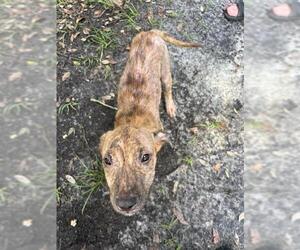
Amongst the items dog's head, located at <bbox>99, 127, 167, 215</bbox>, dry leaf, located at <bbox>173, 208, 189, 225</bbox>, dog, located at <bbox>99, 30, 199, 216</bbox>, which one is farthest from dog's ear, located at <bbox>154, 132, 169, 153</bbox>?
dry leaf, located at <bbox>173, 208, 189, 225</bbox>

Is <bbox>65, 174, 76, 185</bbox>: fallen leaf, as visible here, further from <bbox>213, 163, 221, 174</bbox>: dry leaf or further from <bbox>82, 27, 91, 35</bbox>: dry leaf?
<bbox>82, 27, 91, 35</bbox>: dry leaf

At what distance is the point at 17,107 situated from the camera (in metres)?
4.04

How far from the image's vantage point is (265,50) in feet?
12.7

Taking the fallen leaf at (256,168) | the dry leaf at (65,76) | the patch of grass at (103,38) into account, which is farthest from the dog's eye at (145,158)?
the patch of grass at (103,38)

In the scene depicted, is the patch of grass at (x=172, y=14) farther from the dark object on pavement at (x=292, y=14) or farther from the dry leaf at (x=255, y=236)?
the dry leaf at (x=255, y=236)

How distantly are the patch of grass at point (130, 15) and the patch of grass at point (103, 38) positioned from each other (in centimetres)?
22

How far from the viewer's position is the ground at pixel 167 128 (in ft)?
15.0

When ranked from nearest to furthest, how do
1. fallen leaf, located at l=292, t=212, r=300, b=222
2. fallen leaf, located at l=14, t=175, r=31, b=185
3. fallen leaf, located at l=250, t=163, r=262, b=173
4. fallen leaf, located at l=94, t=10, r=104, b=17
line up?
1. fallen leaf, located at l=292, t=212, r=300, b=222
2. fallen leaf, located at l=250, t=163, r=262, b=173
3. fallen leaf, located at l=14, t=175, r=31, b=185
4. fallen leaf, located at l=94, t=10, r=104, b=17

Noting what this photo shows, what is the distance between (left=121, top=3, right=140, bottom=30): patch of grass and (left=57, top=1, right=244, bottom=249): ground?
0.01 m

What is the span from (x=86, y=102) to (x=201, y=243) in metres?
1.79

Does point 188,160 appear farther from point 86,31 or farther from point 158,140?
point 86,31

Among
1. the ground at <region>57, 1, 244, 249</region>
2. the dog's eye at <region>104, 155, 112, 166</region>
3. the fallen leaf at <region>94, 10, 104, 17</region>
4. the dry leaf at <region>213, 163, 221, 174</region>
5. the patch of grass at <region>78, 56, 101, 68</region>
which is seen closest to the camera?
the dog's eye at <region>104, 155, 112, 166</region>

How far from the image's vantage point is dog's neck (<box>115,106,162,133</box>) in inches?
182

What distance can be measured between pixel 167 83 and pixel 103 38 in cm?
101
